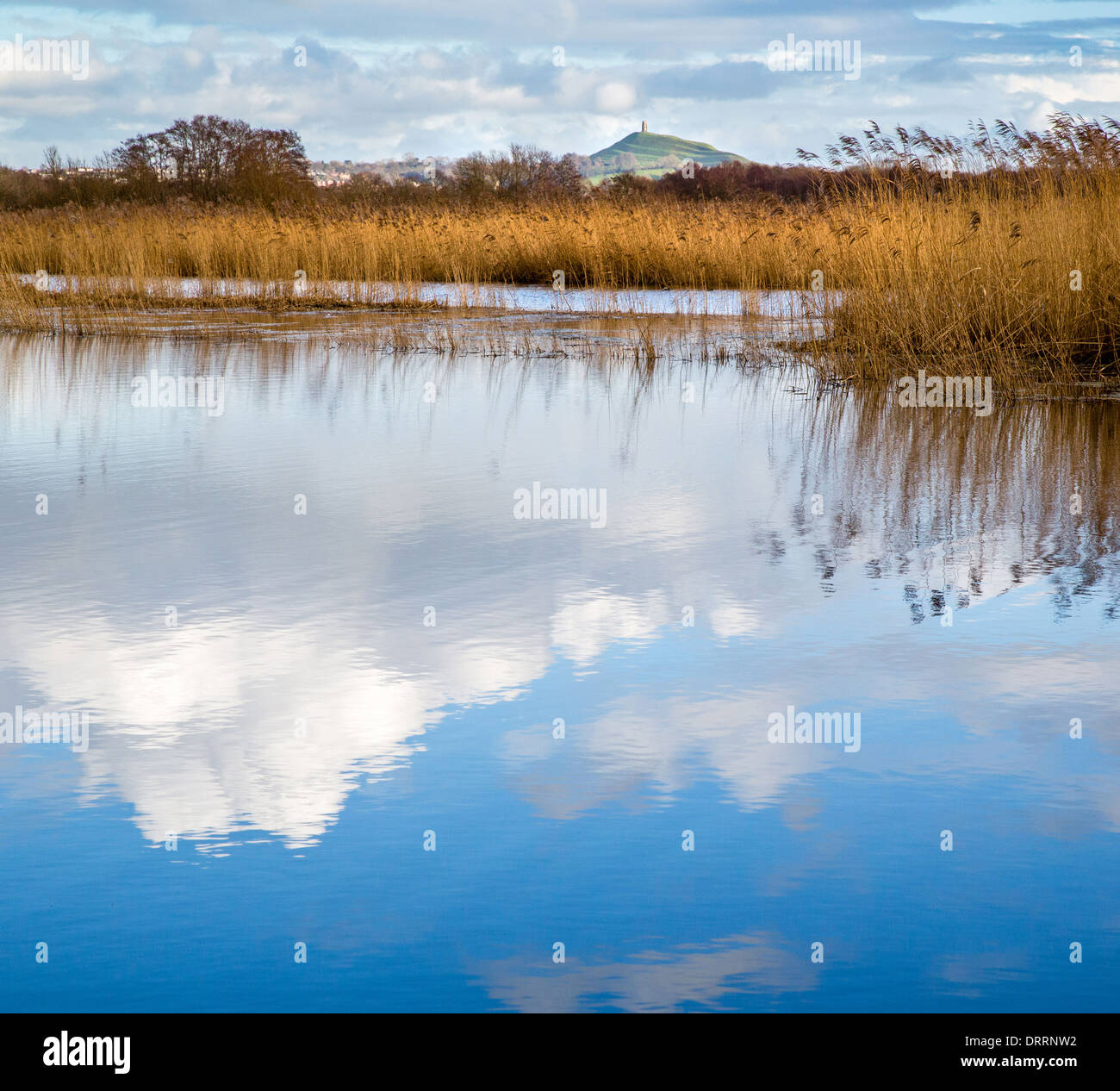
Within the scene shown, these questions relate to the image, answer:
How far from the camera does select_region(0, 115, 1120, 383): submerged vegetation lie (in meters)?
8.34

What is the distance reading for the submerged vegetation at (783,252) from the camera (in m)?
8.34

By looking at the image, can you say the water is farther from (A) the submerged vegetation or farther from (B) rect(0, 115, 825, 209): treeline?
(B) rect(0, 115, 825, 209): treeline

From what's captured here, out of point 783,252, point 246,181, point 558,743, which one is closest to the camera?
point 558,743

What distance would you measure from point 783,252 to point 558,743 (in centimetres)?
1265

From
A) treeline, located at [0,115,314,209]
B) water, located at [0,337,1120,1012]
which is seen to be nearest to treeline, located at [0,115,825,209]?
treeline, located at [0,115,314,209]

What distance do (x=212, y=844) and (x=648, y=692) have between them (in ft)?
3.74

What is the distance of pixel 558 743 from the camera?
2822 mm

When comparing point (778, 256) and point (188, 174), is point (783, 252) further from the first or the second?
point (188, 174)

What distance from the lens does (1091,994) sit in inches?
77.9

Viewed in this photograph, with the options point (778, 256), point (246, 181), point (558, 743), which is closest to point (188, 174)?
point (246, 181)

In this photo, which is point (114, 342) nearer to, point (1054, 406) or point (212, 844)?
point (1054, 406)

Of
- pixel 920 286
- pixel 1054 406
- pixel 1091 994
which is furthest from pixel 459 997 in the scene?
pixel 920 286

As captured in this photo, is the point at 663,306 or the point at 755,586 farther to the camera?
the point at 663,306

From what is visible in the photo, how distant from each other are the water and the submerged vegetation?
282cm
